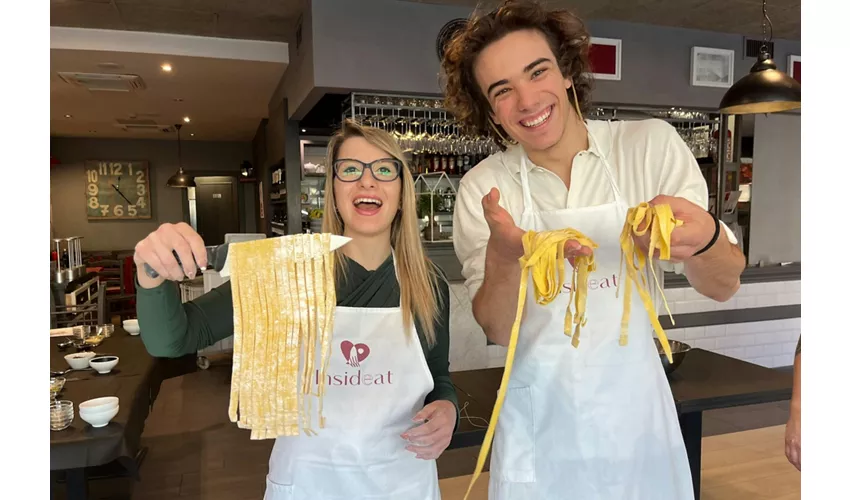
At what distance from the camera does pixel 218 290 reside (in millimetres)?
1381

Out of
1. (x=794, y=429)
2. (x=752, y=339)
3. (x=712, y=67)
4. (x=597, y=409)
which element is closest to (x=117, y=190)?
(x=712, y=67)

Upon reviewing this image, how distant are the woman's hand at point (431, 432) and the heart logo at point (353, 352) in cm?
20

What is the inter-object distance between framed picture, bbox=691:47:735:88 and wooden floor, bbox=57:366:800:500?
3.00m

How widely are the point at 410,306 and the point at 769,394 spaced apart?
1.58 m

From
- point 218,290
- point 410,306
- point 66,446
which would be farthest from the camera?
point 66,446

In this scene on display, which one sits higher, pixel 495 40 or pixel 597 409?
pixel 495 40

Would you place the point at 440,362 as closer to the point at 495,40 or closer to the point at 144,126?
the point at 495,40

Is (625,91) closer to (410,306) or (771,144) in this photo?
(771,144)

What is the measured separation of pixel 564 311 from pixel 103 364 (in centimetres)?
214

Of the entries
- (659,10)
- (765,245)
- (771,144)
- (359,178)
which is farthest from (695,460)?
(771,144)

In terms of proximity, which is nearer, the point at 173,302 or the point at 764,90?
the point at 173,302

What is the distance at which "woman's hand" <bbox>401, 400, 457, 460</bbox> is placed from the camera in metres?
1.33

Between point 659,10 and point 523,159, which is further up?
point 659,10

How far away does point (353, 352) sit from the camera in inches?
56.2
